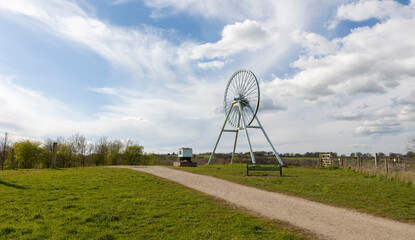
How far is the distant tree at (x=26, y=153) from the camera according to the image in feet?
123

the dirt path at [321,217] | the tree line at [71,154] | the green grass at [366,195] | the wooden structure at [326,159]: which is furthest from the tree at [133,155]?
the dirt path at [321,217]

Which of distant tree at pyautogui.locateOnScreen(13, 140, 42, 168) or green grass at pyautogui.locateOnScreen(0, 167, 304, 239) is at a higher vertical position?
distant tree at pyautogui.locateOnScreen(13, 140, 42, 168)

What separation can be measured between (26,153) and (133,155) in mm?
16681

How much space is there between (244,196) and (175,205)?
11.9ft

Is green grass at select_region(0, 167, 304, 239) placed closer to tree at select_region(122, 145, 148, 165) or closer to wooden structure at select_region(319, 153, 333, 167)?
wooden structure at select_region(319, 153, 333, 167)

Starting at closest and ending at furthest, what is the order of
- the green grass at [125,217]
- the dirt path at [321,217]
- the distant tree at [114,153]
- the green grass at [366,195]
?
the green grass at [125,217], the dirt path at [321,217], the green grass at [366,195], the distant tree at [114,153]

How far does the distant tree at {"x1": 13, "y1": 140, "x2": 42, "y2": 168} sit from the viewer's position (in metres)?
37.4

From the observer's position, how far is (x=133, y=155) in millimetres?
49156

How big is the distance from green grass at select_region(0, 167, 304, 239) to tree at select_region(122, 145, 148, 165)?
36.8m

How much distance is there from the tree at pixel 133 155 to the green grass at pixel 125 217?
121 feet

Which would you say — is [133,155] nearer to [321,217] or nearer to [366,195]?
[366,195]

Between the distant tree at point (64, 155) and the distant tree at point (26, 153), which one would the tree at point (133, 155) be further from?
the distant tree at point (26, 153)

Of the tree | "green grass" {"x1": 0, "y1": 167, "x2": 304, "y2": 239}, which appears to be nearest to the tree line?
the tree

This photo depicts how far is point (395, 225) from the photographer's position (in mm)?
8133
